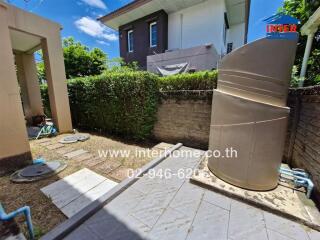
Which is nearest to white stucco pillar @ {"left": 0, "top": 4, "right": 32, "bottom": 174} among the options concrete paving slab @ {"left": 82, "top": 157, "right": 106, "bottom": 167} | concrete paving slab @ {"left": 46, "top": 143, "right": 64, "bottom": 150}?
concrete paving slab @ {"left": 46, "top": 143, "right": 64, "bottom": 150}

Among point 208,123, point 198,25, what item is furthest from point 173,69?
point 208,123

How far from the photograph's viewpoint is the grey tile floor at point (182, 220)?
1.88m

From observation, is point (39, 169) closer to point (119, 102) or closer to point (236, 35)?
point (119, 102)

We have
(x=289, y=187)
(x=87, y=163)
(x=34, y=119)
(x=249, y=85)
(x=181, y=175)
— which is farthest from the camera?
(x=34, y=119)

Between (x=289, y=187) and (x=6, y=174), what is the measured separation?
577 centimetres

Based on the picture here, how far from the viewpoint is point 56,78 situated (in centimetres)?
598

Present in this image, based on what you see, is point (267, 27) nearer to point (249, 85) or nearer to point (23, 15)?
point (249, 85)

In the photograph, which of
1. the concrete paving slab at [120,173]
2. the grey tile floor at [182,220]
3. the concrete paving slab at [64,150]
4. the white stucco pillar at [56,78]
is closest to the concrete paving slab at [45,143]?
the concrete paving slab at [64,150]

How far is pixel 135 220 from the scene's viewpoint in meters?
2.10

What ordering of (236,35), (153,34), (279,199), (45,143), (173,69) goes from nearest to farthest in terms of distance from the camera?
(279,199)
(45,143)
(173,69)
(153,34)
(236,35)

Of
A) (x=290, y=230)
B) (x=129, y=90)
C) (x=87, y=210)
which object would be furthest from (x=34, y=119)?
(x=290, y=230)

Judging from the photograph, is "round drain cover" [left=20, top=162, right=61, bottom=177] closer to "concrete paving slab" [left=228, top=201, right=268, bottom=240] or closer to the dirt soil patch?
the dirt soil patch

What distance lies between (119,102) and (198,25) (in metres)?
6.97

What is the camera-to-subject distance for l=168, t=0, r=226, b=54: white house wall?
8234 mm
